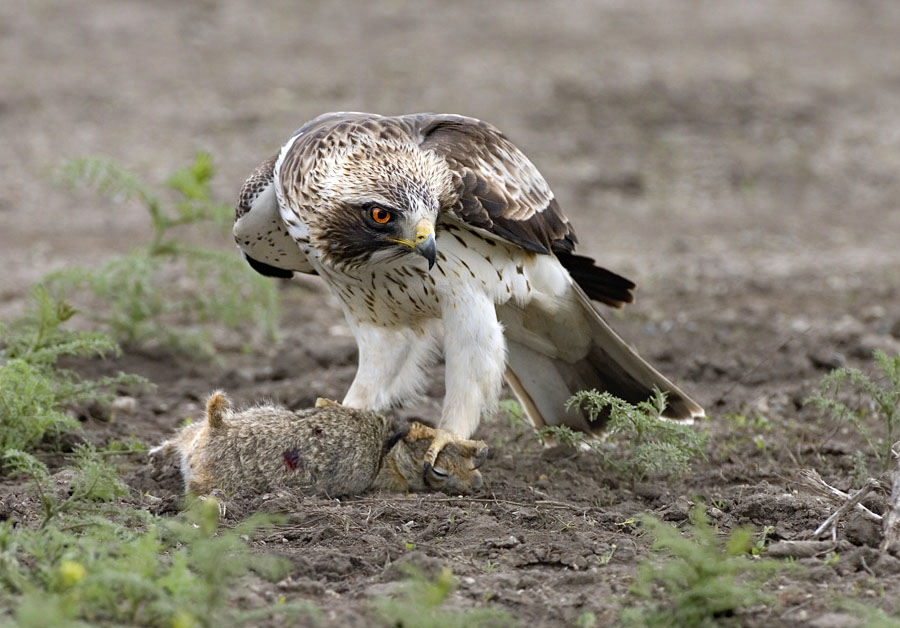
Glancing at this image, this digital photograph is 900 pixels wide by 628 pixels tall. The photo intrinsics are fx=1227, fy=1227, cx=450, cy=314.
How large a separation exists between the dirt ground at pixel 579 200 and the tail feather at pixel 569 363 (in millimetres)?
283

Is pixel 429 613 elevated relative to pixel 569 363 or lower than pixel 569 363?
elevated

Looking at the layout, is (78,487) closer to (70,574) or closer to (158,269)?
(70,574)

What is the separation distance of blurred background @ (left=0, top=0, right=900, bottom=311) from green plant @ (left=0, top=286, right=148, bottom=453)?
2.81 m

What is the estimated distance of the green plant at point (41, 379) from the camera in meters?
5.54

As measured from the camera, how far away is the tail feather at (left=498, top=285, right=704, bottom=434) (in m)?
6.55

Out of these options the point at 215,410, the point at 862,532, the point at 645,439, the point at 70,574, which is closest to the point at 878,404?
the point at 645,439

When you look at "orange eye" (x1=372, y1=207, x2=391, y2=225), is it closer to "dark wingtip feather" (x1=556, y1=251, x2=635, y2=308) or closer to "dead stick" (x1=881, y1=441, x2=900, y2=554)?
"dark wingtip feather" (x1=556, y1=251, x2=635, y2=308)

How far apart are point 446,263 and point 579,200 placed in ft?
21.8

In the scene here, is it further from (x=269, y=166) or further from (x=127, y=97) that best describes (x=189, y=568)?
(x=127, y=97)

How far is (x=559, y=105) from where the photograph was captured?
1451 centimetres

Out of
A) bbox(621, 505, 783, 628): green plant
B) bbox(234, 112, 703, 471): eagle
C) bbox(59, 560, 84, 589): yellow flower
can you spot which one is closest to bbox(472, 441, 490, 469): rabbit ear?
bbox(234, 112, 703, 471): eagle

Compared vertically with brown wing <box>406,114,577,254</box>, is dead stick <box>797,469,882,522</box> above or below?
below

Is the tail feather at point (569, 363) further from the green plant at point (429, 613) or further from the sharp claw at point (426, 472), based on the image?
the green plant at point (429, 613)

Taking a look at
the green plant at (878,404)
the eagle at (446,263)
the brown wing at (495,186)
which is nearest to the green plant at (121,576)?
the eagle at (446,263)
